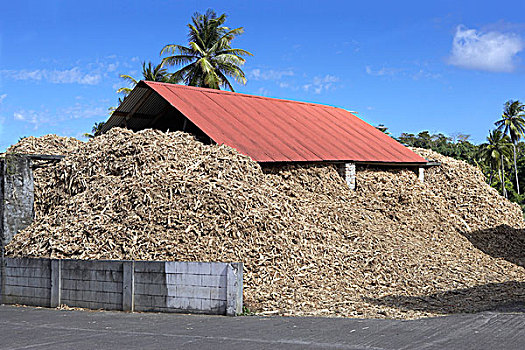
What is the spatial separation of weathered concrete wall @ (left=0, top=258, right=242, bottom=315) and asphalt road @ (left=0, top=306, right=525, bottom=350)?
35 cm

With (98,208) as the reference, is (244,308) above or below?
below

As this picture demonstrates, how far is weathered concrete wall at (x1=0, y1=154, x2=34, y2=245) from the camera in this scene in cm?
1489

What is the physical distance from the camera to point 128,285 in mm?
11188

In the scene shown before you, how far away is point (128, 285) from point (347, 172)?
1067 centimetres

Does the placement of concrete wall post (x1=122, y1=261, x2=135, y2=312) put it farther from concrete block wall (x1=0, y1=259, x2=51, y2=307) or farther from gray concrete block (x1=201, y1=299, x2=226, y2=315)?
concrete block wall (x1=0, y1=259, x2=51, y2=307)

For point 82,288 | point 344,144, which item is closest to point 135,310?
point 82,288

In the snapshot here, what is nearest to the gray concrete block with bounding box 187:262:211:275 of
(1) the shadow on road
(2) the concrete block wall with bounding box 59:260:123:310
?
(2) the concrete block wall with bounding box 59:260:123:310

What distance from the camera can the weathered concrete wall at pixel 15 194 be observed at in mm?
14891

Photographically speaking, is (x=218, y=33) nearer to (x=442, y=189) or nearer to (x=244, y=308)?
(x=442, y=189)

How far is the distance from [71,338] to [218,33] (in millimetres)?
29806

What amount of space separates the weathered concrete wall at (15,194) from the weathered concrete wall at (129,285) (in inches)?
84.4

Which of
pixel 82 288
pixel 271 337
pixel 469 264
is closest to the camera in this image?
pixel 271 337

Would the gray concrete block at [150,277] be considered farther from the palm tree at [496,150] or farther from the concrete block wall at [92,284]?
the palm tree at [496,150]

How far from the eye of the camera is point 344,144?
22.3 meters
